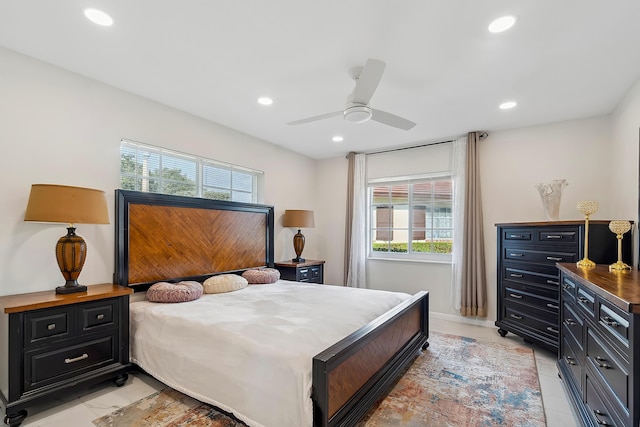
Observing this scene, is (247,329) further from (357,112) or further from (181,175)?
(181,175)

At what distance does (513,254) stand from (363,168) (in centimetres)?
263

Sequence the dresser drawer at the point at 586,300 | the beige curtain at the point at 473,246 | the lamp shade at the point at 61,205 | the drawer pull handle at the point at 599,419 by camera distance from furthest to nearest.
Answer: the beige curtain at the point at 473,246, the lamp shade at the point at 61,205, the dresser drawer at the point at 586,300, the drawer pull handle at the point at 599,419

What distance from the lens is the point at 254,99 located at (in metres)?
3.32

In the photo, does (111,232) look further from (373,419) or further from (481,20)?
(481,20)

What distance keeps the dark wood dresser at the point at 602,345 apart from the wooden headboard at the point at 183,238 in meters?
3.51

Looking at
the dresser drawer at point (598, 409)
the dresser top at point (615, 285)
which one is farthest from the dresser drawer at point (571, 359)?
the dresser top at point (615, 285)

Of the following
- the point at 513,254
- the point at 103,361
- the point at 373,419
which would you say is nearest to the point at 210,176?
the point at 103,361

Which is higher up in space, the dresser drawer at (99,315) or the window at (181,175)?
the window at (181,175)

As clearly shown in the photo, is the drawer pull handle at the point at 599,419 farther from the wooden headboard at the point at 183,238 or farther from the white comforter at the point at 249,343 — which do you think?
the wooden headboard at the point at 183,238

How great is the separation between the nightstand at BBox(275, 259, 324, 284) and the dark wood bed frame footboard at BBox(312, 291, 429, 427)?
2.00 m

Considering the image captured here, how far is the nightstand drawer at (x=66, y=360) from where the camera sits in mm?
2154

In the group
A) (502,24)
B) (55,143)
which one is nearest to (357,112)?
(502,24)

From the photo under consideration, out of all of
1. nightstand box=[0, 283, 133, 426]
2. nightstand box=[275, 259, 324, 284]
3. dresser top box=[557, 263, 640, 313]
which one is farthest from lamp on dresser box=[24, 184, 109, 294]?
dresser top box=[557, 263, 640, 313]

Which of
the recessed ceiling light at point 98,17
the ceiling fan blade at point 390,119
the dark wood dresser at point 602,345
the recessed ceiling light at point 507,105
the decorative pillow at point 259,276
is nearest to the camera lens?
the dark wood dresser at point 602,345
